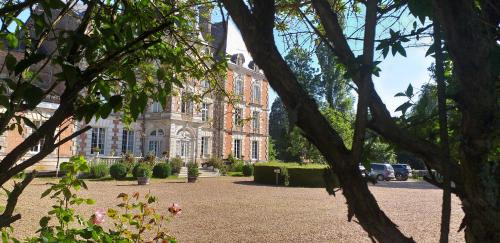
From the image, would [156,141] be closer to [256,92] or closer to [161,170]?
[161,170]

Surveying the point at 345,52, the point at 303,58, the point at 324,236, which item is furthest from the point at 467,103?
the point at 324,236

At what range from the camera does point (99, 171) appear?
22172 mm

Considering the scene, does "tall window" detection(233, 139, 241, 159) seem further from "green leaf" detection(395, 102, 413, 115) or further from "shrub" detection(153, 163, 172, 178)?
"green leaf" detection(395, 102, 413, 115)

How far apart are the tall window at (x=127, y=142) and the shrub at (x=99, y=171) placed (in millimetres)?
8089

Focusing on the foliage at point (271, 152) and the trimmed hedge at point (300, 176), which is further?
the foliage at point (271, 152)

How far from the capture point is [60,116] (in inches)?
59.7

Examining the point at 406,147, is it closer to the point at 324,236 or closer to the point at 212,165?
the point at 324,236

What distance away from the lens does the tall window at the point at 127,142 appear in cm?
3084

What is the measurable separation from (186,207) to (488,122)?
414 inches

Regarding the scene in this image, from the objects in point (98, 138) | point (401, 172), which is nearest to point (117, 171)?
point (98, 138)

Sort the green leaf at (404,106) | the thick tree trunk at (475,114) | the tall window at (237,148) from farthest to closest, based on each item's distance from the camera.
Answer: the tall window at (237,148) < the green leaf at (404,106) < the thick tree trunk at (475,114)

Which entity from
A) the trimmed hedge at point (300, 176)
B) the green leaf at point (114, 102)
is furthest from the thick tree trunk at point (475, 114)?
the trimmed hedge at point (300, 176)

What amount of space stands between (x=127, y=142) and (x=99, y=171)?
8990 millimetres

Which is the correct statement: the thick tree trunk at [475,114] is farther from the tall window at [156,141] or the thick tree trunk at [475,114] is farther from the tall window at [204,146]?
the tall window at [204,146]
